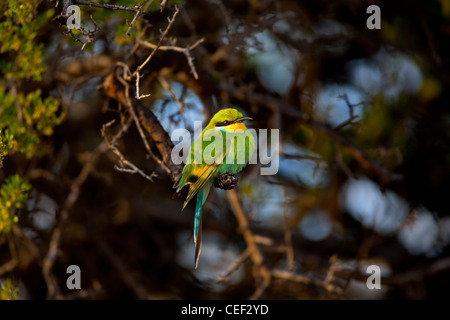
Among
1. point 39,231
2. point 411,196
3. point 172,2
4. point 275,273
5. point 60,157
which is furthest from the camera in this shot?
point 411,196

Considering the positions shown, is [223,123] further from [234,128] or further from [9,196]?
[9,196]

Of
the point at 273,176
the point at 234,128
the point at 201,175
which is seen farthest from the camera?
the point at 273,176

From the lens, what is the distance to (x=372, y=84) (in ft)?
17.1

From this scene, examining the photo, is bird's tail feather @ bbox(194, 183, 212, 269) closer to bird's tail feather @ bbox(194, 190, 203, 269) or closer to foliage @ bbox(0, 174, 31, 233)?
bird's tail feather @ bbox(194, 190, 203, 269)

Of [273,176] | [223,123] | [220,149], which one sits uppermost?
[223,123]

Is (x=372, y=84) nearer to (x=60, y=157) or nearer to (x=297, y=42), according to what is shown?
(x=297, y=42)

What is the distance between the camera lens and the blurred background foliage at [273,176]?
3.87 meters

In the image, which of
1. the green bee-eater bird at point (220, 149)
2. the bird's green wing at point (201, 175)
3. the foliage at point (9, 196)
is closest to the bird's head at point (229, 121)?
the green bee-eater bird at point (220, 149)

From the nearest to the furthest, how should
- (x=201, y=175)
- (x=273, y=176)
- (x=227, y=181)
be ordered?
1. (x=227, y=181)
2. (x=201, y=175)
3. (x=273, y=176)

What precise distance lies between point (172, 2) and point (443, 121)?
4.05 metres

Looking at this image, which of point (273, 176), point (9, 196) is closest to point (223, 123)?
point (9, 196)

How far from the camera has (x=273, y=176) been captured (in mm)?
4984

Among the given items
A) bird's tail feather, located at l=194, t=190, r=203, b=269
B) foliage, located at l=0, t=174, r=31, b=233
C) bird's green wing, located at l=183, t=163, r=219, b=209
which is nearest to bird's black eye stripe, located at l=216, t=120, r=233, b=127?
bird's green wing, located at l=183, t=163, r=219, b=209
